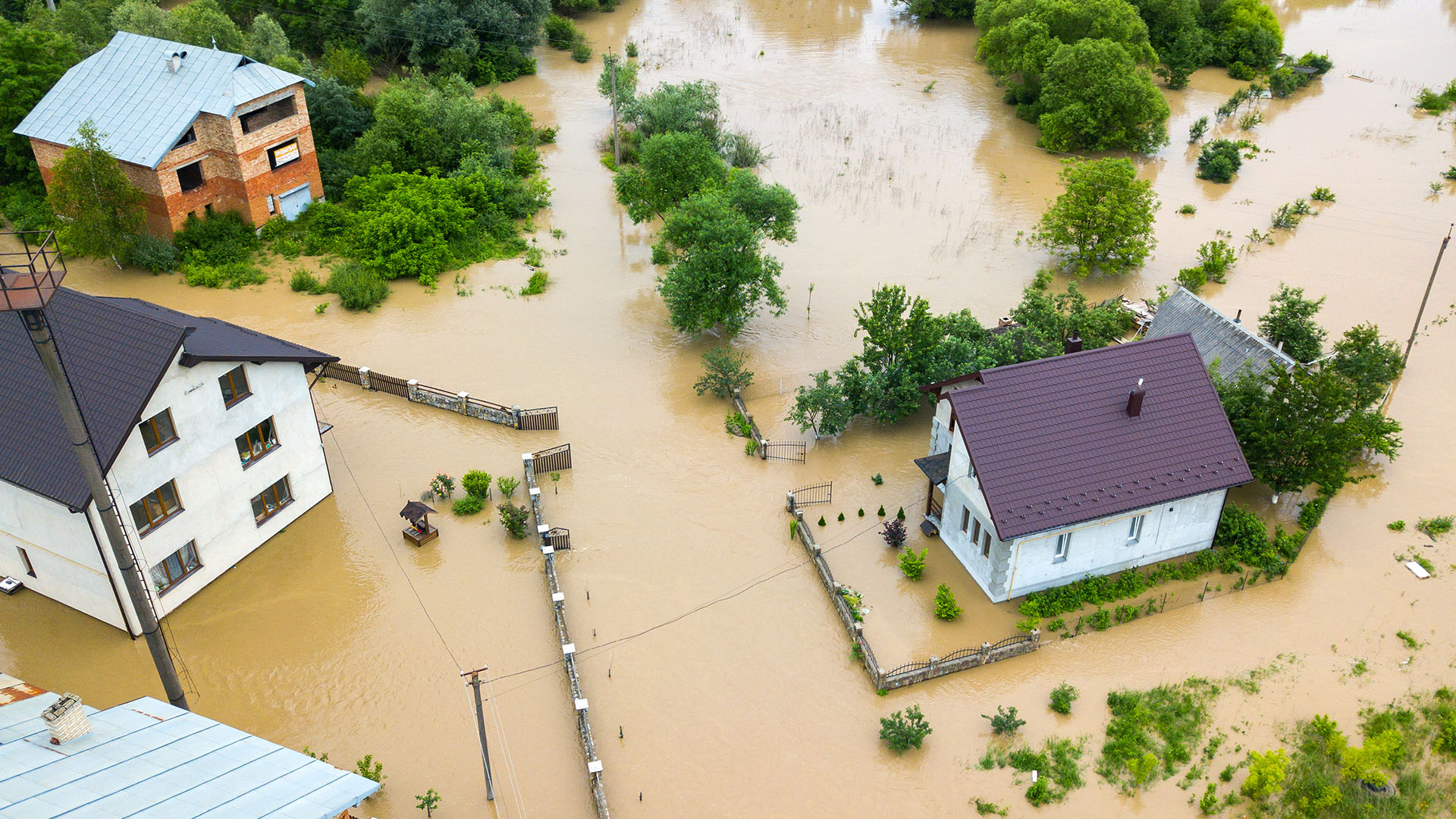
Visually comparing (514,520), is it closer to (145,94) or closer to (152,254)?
(152,254)

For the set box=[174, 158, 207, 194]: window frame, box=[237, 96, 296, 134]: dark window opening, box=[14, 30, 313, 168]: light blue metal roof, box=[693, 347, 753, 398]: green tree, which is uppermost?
box=[14, 30, 313, 168]: light blue metal roof

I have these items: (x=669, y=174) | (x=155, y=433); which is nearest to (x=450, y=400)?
(x=155, y=433)

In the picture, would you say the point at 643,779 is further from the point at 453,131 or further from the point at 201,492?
the point at 453,131

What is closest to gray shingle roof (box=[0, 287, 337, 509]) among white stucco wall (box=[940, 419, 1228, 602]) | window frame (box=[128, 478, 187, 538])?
window frame (box=[128, 478, 187, 538])

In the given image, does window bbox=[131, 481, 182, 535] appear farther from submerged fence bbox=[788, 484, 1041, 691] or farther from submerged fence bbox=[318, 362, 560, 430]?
submerged fence bbox=[788, 484, 1041, 691]

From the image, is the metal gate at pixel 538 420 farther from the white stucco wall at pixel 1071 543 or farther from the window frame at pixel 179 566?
the white stucco wall at pixel 1071 543

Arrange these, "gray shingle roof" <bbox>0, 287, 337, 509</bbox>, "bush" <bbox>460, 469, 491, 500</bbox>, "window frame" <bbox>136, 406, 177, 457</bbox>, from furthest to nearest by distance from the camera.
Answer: "bush" <bbox>460, 469, 491, 500</bbox>
"window frame" <bbox>136, 406, 177, 457</bbox>
"gray shingle roof" <bbox>0, 287, 337, 509</bbox>

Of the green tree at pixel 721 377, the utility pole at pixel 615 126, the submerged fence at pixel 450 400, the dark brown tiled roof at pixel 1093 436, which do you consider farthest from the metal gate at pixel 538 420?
the utility pole at pixel 615 126
